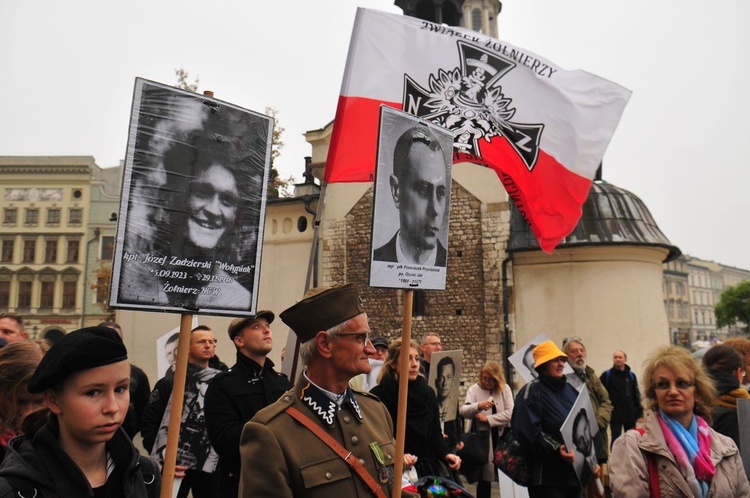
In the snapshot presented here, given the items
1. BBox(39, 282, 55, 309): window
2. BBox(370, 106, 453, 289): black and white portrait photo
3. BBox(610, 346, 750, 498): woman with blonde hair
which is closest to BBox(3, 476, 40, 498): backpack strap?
BBox(370, 106, 453, 289): black and white portrait photo

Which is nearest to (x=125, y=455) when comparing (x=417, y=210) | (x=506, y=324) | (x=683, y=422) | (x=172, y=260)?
(x=172, y=260)

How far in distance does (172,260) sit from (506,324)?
15847 millimetres

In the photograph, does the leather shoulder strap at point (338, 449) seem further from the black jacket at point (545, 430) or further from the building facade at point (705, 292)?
the building facade at point (705, 292)

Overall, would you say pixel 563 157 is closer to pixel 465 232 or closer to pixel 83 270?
pixel 465 232

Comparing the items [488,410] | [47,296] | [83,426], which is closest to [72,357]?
[83,426]

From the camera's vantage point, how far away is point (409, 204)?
13.0 ft

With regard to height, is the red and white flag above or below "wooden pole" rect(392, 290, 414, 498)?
above

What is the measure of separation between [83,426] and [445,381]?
5.33m

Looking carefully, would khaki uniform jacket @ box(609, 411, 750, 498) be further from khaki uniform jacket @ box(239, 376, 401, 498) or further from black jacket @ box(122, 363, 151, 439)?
black jacket @ box(122, 363, 151, 439)

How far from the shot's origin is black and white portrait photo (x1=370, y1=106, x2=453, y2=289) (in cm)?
376

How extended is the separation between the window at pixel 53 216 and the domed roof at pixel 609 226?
126 ft

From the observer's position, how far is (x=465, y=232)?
19.0 meters

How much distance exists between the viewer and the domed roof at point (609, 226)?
17.8m

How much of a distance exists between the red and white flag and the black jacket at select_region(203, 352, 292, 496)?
85.6 inches
